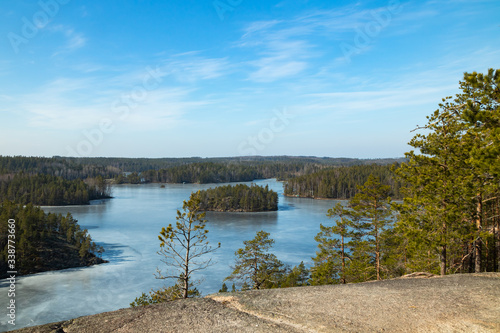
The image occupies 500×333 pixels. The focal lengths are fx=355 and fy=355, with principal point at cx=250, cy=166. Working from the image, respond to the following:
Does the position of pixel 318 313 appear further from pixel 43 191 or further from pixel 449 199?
pixel 43 191

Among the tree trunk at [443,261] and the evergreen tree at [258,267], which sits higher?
the tree trunk at [443,261]

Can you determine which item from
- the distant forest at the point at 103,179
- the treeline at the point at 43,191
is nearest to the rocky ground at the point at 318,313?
the distant forest at the point at 103,179

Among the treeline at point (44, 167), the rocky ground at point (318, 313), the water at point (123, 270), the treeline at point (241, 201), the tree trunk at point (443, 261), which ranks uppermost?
the treeline at point (44, 167)

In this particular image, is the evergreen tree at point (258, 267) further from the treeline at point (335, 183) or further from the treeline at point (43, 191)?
the treeline at point (335, 183)

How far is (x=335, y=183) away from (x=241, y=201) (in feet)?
111

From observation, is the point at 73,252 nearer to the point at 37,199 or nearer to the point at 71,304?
the point at 71,304

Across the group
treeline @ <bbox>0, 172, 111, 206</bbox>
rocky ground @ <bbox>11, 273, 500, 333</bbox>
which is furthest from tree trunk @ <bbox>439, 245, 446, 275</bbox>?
treeline @ <bbox>0, 172, 111, 206</bbox>

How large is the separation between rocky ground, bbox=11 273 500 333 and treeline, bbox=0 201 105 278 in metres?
28.1

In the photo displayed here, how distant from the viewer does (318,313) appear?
498cm

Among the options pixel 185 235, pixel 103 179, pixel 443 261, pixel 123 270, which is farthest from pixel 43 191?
pixel 443 261

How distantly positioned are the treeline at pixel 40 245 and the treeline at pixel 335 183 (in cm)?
6877

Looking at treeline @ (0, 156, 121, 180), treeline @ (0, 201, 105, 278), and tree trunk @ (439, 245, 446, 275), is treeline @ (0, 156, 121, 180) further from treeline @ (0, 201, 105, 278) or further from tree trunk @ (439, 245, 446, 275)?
tree trunk @ (439, 245, 446, 275)

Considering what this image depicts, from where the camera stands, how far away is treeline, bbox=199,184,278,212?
2790 inches

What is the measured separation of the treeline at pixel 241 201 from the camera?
70.9 metres
